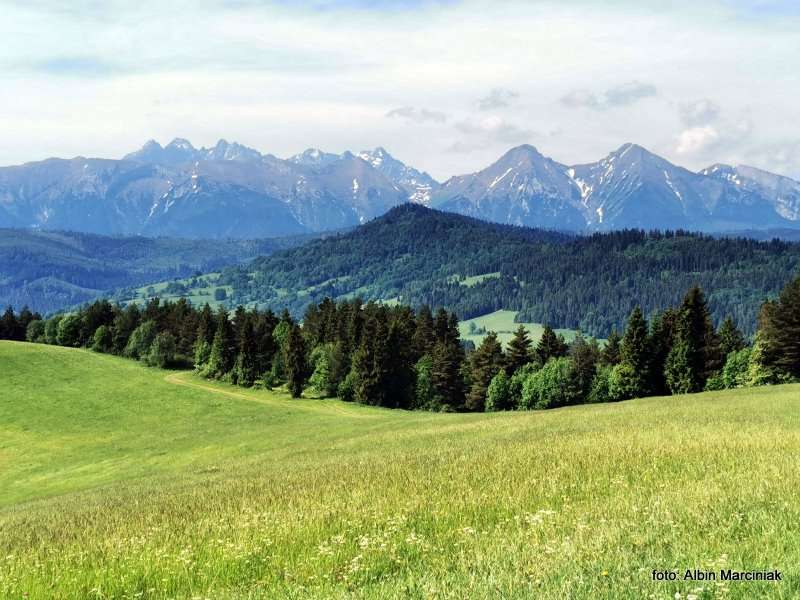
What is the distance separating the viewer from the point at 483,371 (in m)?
105

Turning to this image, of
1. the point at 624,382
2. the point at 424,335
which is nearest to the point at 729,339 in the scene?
the point at 624,382

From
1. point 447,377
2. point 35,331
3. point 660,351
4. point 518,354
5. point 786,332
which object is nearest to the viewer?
point 786,332

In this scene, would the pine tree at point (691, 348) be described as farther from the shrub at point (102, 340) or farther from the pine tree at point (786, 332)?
the shrub at point (102, 340)

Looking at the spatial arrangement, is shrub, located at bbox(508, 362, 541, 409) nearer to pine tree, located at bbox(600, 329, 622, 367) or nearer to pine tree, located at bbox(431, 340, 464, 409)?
pine tree, located at bbox(431, 340, 464, 409)

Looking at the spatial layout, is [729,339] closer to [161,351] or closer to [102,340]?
[161,351]

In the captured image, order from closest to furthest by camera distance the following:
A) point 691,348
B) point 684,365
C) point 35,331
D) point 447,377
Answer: point 691,348 → point 684,365 → point 447,377 → point 35,331

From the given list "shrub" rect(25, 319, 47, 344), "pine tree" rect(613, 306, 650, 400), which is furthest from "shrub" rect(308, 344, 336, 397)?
"shrub" rect(25, 319, 47, 344)

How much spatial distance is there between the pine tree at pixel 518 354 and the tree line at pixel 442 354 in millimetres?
183

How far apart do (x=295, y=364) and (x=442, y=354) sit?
76.0 feet

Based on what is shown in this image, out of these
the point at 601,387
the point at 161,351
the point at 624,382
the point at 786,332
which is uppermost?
the point at 786,332

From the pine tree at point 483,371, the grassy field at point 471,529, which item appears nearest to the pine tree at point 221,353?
the pine tree at point 483,371

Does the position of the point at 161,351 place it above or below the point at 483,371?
below

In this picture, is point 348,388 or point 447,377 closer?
point 348,388

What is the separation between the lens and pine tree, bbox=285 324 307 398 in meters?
101
